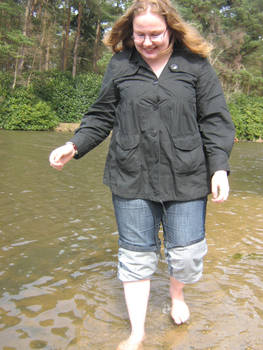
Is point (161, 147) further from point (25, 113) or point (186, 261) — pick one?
point (25, 113)

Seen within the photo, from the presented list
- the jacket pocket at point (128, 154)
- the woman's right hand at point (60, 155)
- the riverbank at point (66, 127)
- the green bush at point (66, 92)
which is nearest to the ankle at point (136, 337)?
the jacket pocket at point (128, 154)

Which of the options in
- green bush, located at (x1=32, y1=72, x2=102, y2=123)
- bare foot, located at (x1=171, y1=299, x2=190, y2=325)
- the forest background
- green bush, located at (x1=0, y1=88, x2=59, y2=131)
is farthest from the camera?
green bush, located at (x1=32, y1=72, x2=102, y2=123)

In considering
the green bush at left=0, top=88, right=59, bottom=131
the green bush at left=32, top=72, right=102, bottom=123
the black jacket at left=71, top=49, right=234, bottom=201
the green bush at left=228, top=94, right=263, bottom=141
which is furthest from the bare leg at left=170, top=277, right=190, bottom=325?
the green bush at left=228, top=94, right=263, bottom=141

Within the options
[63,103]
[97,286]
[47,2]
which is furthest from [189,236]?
[47,2]

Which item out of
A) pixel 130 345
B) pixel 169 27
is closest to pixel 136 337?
pixel 130 345

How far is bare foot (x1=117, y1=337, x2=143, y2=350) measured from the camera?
1859 millimetres

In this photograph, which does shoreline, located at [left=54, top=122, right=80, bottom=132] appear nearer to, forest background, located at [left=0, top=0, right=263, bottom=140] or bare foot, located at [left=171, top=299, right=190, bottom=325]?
forest background, located at [left=0, top=0, right=263, bottom=140]

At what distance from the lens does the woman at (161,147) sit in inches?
74.2

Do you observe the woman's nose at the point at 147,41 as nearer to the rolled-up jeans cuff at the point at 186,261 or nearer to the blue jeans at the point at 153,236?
the blue jeans at the point at 153,236

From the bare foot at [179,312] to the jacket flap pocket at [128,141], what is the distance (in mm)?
982

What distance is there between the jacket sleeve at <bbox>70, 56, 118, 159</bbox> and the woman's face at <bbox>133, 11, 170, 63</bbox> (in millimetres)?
215

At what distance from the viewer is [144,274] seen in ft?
6.45

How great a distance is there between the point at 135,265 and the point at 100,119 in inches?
33.9

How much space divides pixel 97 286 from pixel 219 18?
2891cm
